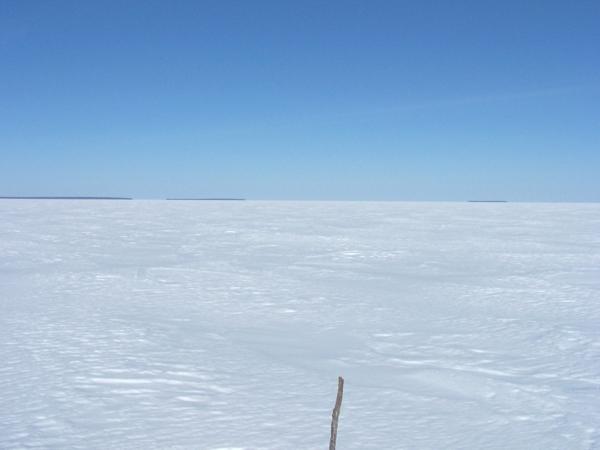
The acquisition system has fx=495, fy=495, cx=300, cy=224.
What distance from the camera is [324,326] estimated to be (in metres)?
4.60

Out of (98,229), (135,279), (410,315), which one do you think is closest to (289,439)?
(410,315)

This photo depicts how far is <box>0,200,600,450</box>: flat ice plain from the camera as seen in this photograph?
261cm

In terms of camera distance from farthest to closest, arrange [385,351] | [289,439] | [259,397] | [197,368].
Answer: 1. [385,351]
2. [197,368]
3. [259,397]
4. [289,439]

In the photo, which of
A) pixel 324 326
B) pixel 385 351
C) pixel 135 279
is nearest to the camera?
pixel 385 351

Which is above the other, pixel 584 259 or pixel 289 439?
pixel 584 259

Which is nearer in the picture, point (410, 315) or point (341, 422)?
point (341, 422)

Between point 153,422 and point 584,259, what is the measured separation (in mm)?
8765

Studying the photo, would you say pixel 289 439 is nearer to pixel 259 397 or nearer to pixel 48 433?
pixel 259 397

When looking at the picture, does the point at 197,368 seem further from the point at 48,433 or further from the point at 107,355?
the point at 48,433

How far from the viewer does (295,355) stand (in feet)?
12.4

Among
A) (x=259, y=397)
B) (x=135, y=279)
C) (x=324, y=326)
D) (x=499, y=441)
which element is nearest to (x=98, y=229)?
(x=135, y=279)

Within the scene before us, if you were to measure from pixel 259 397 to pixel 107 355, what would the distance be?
136 centimetres

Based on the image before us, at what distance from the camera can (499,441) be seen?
2525 mm

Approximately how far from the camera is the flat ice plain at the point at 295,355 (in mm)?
2609
